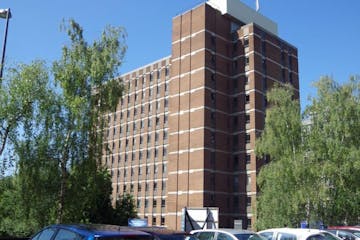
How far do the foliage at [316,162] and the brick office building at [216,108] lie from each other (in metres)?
23.4

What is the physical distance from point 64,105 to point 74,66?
2285 mm

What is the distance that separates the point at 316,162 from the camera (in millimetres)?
31438

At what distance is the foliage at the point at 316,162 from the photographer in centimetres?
3038

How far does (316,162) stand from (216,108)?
1160 inches

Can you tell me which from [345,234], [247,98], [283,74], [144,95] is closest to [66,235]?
[345,234]

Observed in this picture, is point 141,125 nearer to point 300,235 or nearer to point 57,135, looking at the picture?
point 57,135

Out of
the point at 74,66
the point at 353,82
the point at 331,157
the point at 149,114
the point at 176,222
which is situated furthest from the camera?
the point at 149,114

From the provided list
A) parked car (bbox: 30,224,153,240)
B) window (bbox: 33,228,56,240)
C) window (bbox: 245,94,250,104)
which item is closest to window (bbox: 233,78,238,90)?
window (bbox: 245,94,250,104)

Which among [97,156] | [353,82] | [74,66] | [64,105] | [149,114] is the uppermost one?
[149,114]

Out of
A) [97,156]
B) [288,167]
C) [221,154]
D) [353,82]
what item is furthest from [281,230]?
[221,154]

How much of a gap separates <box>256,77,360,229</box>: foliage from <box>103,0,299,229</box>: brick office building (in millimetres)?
23353

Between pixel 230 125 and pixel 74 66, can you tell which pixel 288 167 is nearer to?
pixel 74 66

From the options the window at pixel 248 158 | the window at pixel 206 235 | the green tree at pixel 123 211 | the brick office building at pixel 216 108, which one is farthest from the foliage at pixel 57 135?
the window at pixel 248 158

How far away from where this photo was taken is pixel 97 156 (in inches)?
896
